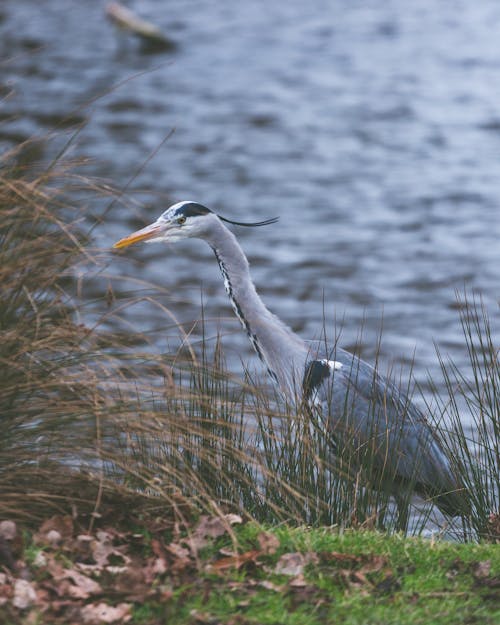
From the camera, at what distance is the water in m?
12.8

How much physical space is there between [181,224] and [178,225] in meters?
0.02

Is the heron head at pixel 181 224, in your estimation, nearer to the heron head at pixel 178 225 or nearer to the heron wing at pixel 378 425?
the heron head at pixel 178 225

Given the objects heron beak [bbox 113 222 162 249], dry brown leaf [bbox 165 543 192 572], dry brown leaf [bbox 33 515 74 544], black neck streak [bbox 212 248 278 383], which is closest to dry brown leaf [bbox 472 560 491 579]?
dry brown leaf [bbox 165 543 192 572]

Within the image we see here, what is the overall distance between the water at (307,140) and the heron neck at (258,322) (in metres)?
2.15

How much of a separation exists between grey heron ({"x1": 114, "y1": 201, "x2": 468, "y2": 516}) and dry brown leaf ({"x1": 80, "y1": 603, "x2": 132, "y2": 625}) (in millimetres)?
1834

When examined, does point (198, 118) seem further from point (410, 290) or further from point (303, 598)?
point (303, 598)

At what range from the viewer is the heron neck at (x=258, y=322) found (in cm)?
663

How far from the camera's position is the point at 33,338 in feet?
17.1

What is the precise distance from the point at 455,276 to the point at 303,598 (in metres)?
8.70

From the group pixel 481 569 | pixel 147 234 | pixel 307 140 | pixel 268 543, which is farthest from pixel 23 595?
pixel 307 140

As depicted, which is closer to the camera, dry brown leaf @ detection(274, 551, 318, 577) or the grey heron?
dry brown leaf @ detection(274, 551, 318, 577)

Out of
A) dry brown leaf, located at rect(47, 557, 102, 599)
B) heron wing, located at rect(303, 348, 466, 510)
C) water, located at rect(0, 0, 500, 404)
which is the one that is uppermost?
dry brown leaf, located at rect(47, 557, 102, 599)

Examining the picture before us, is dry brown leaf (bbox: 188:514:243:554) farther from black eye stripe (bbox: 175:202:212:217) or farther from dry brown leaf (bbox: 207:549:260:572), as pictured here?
black eye stripe (bbox: 175:202:212:217)

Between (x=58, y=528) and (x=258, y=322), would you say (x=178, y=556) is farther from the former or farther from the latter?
(x=258, y=322)
